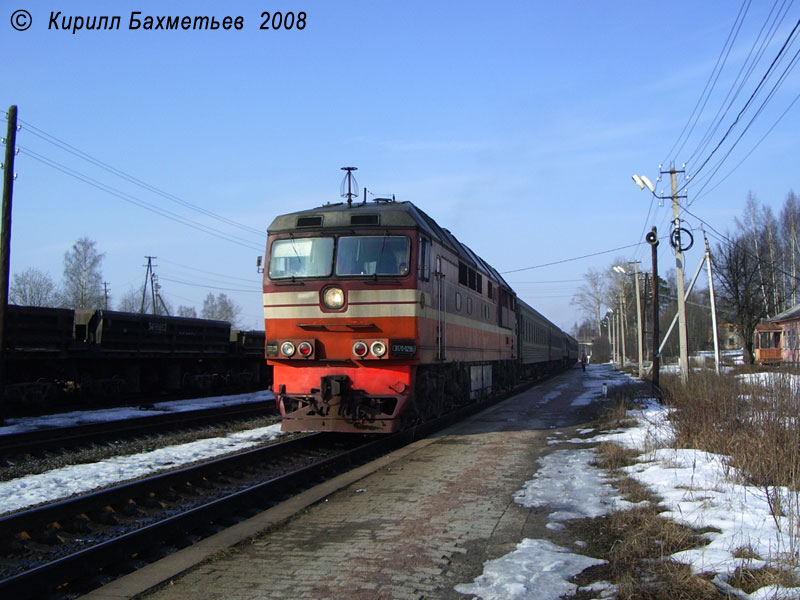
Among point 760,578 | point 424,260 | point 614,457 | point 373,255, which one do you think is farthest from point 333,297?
point 760,578

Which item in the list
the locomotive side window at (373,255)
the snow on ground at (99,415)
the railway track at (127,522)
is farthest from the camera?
the snow on ground at (99,415)

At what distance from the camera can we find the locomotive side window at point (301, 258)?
33.4ft

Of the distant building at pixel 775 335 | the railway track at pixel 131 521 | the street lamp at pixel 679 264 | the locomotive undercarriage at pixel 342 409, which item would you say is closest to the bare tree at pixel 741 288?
the distant building at pixel 775 335

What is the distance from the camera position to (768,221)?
179ft

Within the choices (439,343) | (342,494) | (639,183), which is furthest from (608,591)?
(639,183)

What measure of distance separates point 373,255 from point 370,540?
5.41 meters

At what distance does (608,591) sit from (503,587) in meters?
0.64

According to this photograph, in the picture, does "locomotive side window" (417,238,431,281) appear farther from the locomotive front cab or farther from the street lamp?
the street lamp

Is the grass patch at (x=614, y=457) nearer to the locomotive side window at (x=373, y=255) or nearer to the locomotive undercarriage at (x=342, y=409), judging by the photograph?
the locomotive undercarriage at (x=342, y=409)

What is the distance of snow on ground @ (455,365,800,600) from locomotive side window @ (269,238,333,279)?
4308 mm

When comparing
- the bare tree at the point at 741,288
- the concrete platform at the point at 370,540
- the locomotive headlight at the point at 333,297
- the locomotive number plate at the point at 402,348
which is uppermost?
the bare tree at the point at 741,288

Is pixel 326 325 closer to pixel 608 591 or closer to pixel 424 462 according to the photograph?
pixel 424 462

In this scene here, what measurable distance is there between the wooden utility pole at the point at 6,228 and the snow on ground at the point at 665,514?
11.3 m

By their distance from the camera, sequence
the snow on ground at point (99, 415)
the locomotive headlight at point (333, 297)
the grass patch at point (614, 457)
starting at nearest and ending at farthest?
1. the grass patch at point (614, 457)
2. the locomotive headlight at point (333, 297)
3. the snow on ground at point (99, 415)
